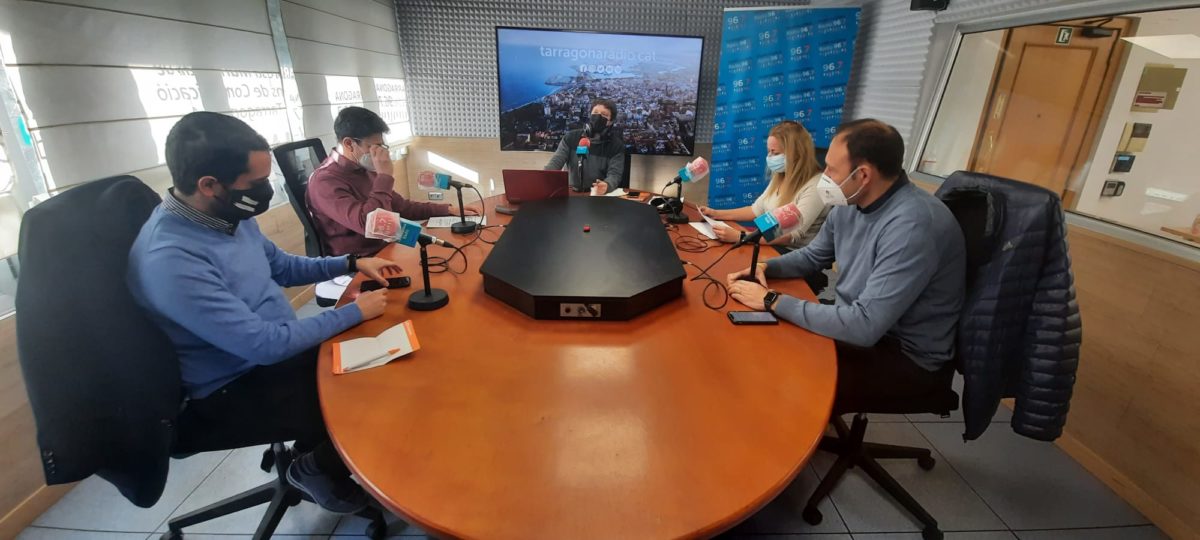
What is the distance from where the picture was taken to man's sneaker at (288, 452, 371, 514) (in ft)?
5.08

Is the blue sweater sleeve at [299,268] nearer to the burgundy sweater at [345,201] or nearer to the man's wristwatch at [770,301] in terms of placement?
the burgundy sweater at [345,201]

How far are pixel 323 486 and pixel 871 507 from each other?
2.01 meters

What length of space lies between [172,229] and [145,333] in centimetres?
27

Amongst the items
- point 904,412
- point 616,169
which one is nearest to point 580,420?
point 904,412

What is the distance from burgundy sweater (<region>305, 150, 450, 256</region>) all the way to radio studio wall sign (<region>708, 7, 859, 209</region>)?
3307 millimetres

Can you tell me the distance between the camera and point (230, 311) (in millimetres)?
1225

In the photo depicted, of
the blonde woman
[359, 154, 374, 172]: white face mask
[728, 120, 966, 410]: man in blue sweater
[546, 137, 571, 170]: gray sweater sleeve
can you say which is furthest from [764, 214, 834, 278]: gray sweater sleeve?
[546, 137, 571, 170]: gray sweater sleeve

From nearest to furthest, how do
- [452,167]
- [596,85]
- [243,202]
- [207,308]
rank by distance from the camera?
1. [207,308]
2. [243,202]
3. [596,85]
4. [452,167]

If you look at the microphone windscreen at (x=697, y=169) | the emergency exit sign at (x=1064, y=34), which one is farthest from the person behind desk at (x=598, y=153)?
the emergency exit sign at (x=1064, y=34)

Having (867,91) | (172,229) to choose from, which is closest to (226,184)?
(172,229)

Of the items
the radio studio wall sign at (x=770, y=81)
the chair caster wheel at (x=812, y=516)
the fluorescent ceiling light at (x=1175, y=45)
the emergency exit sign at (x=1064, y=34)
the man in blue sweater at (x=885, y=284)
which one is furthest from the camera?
the radio studio wall sign at (x=770, y=81)

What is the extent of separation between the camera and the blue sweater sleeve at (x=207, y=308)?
117 cm

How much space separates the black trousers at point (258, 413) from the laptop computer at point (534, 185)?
157cm

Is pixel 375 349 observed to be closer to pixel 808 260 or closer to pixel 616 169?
pixel 808 260
